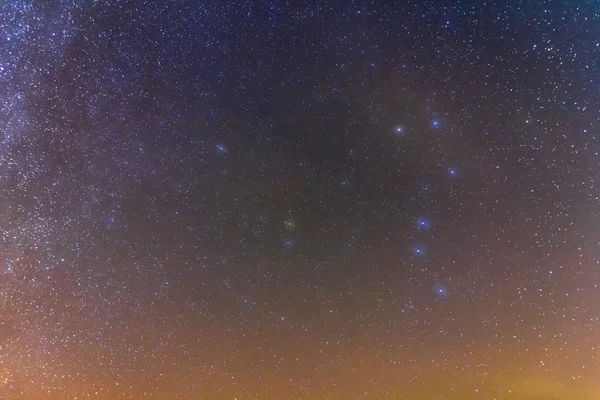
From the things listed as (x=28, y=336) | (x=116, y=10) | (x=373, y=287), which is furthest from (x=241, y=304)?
(x=116, y=10)

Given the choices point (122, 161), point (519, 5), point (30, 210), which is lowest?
point (30, 210)

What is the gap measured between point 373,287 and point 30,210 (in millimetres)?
1541

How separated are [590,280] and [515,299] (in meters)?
0.31

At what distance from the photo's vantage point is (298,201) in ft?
6.73

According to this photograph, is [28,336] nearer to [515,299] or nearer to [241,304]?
[241,304]

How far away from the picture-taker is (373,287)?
205cm

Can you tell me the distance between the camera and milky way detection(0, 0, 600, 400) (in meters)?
1.95

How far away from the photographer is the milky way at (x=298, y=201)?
1952 millimetres

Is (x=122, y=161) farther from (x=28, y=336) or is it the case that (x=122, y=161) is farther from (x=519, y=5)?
(x=519, y=5)

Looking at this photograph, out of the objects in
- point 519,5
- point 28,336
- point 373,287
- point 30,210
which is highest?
point 519,5

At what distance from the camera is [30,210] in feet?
6.70

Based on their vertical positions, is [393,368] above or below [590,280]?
below

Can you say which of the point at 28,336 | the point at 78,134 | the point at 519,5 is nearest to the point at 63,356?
the point at 28,336

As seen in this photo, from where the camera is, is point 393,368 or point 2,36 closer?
point 2,36
